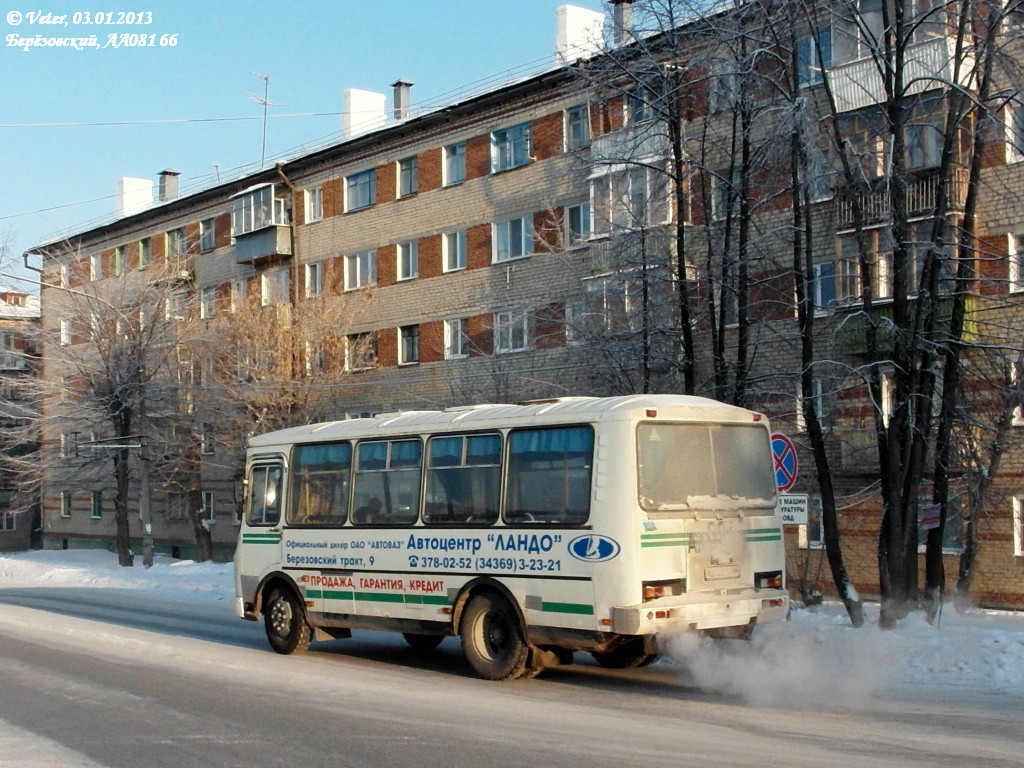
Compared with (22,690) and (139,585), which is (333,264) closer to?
(139,585)

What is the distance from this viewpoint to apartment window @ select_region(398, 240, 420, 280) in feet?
127

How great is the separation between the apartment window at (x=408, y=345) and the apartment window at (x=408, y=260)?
1.63 m

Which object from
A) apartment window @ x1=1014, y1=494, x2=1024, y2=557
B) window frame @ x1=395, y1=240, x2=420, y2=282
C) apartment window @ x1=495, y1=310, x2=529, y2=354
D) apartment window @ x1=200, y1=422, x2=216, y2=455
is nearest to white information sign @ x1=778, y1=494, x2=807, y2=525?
apartment window @ x1=1014, y1=494, x2=1024, y2=557

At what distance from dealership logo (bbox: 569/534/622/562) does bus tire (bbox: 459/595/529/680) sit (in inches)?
45.1

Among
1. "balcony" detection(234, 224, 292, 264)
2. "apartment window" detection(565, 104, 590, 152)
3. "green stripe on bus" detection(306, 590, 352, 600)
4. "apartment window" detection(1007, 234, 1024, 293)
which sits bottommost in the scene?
"green stripe on bus" detection(306, 590, 352, 600)

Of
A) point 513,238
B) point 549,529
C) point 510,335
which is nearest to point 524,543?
point 549,529

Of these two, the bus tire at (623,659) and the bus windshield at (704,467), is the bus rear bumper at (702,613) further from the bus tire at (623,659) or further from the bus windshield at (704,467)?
the bus tire at (623,659)

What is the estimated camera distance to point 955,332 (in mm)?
16781

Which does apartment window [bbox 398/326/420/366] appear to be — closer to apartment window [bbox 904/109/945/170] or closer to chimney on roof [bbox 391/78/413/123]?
chimney on roof [bbox 391/78/413/123]

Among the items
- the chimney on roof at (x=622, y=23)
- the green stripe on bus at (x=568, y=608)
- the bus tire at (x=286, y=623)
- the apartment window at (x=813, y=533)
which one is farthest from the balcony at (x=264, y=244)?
the green stripe on bus at (x=568, y=608)

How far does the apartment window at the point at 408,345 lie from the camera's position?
38.8 m

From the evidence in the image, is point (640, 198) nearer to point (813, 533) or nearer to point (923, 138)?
point (923, 138)

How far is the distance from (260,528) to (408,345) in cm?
2364

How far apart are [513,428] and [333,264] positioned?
29814 millimetres
